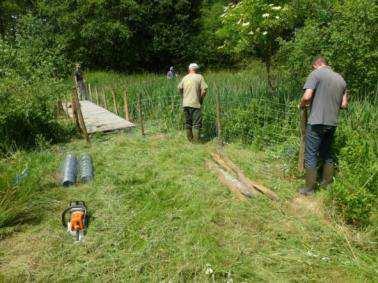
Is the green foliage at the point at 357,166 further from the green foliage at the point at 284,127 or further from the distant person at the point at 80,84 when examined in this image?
the distant person at the point at 80,84

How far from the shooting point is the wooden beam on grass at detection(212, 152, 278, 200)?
5238 millimetres

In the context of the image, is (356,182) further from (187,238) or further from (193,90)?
(193,90)

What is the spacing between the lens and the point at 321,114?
16.7 ft

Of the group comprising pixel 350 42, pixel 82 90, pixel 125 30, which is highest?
pixel 350 42

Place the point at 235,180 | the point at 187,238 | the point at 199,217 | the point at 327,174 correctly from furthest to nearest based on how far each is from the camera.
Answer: the point at 235,180, the point at 327,174, the point at 199,217, the point at 187,238

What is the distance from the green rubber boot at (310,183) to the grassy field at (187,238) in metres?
0.13

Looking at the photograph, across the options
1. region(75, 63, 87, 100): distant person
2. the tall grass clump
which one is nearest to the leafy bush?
the tall grass clump

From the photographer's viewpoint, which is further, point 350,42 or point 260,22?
point 260,22

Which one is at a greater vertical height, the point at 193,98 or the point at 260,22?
the point at 260,22

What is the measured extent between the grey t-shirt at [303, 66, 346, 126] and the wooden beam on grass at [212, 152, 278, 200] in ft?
3.09

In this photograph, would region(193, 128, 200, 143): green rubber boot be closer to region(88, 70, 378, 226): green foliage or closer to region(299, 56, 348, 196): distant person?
region(88, 70, 378, 226): green foliage

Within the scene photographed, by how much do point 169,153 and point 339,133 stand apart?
2.64 m

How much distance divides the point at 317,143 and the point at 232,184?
1116 mm

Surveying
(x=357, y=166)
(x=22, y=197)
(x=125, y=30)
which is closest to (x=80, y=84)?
(x=125, y=30)
